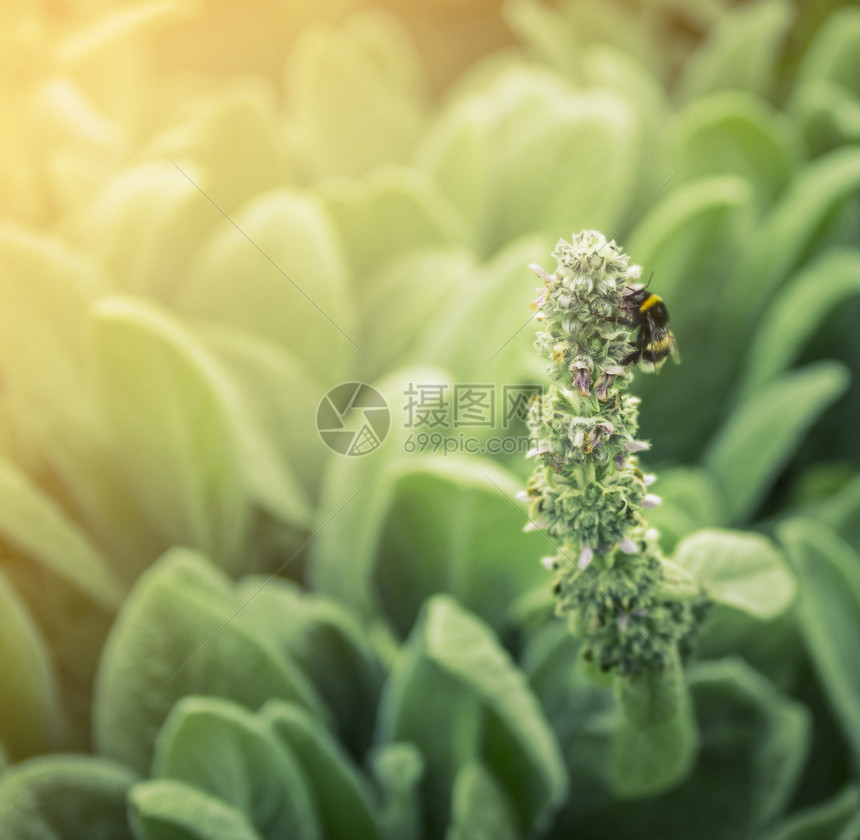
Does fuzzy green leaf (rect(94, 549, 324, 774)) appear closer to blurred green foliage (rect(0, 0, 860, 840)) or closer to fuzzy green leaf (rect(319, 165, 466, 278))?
blurred green foliage (rect(0, 0, 860, 840))

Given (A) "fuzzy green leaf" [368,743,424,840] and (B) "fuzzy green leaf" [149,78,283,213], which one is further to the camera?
(B) "fuzzy green leaf" [149,78,283,213]

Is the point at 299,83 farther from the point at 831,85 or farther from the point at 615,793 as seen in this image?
the point at 615,793

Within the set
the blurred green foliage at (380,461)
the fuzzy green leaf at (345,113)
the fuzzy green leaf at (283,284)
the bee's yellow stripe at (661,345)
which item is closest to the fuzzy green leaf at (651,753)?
the blurred green foliage at (380,461)

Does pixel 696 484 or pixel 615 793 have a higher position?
pixel 696 484

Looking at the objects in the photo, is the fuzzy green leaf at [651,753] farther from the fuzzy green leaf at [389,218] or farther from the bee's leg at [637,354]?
the fuzzy green leaf at [389,218]

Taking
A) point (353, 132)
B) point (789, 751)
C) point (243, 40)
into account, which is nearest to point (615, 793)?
point (789, 751)

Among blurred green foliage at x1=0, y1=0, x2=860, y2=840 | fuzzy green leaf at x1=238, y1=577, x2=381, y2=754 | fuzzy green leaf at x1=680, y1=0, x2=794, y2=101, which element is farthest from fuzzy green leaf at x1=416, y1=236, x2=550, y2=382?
fuzzy green leaf at x1=680, y1=0, x2=794, y2=101
